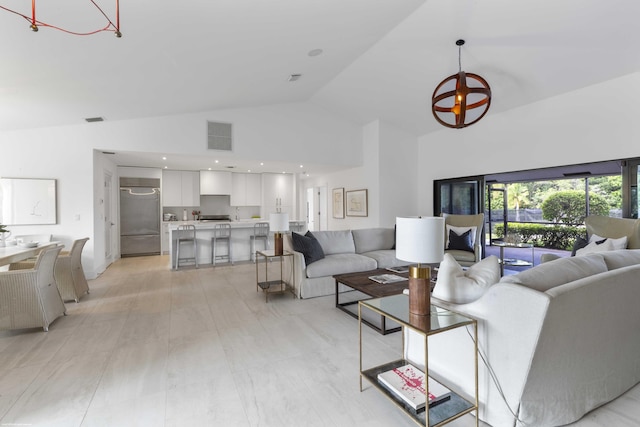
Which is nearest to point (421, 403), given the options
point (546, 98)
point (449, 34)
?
point (449, 34)

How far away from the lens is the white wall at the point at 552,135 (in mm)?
4137

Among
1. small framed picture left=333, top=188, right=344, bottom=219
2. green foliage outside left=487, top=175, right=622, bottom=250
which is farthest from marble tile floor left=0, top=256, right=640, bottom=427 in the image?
green foliage outside left=487, top=175, right=622, bottom=250

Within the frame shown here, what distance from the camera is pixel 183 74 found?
3998 mm

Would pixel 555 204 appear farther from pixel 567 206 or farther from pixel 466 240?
pixel 466 240

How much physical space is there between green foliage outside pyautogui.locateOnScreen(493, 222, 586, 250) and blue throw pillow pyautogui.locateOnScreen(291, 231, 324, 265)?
613cm

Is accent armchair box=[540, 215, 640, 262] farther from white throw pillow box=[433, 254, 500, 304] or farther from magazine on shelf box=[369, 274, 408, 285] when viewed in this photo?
white throw pillow box=[433, 254, 500, 304]

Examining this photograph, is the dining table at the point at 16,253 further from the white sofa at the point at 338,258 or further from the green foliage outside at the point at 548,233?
the green foliage outside at the point at 548,233

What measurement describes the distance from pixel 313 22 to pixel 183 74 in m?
1.85

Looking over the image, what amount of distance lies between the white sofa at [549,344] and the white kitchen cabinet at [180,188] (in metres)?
7.80

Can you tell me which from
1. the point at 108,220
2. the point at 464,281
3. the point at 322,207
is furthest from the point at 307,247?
the point at 322,207

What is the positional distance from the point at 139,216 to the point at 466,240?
7.56 meters

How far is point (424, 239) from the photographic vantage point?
1744mm

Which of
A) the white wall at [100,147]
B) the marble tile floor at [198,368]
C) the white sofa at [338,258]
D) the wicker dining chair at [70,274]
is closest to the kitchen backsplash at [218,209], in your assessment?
the white wall at [100,147]

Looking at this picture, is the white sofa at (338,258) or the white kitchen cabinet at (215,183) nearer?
the white sofa at (338,258)
